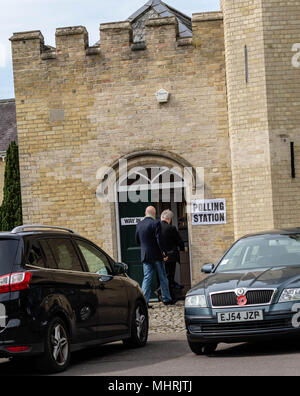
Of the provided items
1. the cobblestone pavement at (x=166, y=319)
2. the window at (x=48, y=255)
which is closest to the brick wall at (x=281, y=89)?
the cobblestone pavement at (x=166, y=319)

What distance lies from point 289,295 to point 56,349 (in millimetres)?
2641

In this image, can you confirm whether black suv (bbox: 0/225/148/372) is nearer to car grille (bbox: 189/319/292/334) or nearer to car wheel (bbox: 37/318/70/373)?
car wheel (bbox: 37/318/70/373)

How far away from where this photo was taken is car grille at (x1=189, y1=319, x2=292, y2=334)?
905cm

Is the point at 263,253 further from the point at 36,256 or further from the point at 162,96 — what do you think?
the point at 162,96

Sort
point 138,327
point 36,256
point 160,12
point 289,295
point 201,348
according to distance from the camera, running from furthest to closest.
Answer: point 160,12 < point 138,327 < point 201,348 < point 289,295 < point 36,256

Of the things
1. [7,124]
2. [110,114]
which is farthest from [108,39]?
[7,124]

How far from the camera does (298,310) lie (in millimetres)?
9055

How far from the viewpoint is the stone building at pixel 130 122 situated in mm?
17688

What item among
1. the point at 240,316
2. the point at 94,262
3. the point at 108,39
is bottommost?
the point at 240,316

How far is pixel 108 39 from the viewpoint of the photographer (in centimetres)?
1823

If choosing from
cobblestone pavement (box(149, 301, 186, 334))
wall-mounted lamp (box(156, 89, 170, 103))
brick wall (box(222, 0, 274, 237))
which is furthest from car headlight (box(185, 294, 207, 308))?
wall-mounted lamp (box(156, 89, 170, 103))

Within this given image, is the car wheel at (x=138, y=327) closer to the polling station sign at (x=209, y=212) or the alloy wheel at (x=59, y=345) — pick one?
the alloy wheel at (x=59, y=345)

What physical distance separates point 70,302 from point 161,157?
30.1 ft

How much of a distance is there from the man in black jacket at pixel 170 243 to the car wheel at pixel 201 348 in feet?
22.0
